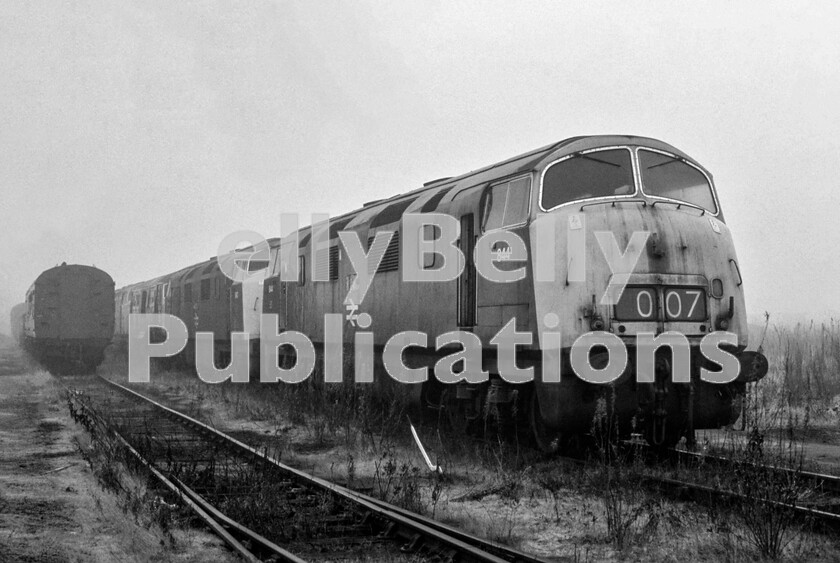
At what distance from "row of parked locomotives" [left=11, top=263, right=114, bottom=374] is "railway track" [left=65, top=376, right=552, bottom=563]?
1725 centimetres

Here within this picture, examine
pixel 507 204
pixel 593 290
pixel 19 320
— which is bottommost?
pixel 593 290

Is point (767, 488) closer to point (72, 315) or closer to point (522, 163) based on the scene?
point (522, 163)

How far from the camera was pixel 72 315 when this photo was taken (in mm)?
25844

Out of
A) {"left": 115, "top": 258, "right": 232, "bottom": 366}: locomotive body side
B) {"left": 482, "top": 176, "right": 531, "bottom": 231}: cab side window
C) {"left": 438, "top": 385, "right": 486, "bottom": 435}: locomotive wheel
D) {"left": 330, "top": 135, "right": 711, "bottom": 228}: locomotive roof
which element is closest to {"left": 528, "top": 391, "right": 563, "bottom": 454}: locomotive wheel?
{"left": 438, "top": 385, "right": 486, "bottom": 435}: locomotive wheel

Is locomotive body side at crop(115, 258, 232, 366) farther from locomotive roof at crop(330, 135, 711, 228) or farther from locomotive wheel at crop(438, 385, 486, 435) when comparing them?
locomotive wheel at crop(438, 385, 486, 435)

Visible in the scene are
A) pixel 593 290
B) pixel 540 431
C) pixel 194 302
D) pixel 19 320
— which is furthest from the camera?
pixel 19 320

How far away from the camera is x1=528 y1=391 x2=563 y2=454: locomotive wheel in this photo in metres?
8.50

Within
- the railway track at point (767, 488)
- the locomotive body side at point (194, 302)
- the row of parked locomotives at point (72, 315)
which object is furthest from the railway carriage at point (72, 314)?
the railway track at point (767, 488)

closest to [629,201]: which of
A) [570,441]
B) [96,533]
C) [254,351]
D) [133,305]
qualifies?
[570,441]

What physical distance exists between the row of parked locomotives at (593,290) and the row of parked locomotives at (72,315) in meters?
18.7

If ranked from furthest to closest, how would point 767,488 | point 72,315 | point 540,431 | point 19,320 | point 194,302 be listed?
point 19,320
point 72,315
point 194,302
point 540,431
point 767,488

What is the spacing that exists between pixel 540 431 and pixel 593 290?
171 cm

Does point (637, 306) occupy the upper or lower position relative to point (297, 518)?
upper

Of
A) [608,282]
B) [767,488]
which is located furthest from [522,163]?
[767,488]
